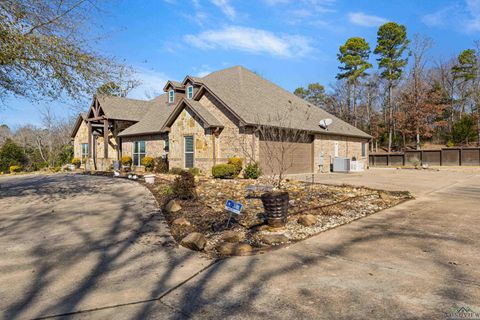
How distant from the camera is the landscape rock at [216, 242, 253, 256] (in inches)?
211

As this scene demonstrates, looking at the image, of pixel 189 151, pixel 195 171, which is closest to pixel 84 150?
pixel 189 151

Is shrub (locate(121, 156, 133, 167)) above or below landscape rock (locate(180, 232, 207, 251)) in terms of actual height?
above

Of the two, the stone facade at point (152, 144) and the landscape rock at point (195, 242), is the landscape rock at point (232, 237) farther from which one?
the stone facade at point (152, 144)

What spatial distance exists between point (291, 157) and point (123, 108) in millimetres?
15159

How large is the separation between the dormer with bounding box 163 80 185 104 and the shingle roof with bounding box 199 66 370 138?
2133 mm

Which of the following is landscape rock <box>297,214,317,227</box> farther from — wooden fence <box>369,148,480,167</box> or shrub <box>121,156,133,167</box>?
wooden fence <box>369,148,480,167</box>

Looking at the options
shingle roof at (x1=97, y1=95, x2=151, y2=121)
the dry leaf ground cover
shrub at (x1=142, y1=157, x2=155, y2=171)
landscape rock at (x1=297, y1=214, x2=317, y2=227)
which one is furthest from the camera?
shingle roof at (x1=97, y1=95, x2=151, y2=121)

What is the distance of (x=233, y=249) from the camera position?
543 centimetres

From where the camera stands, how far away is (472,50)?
4450 cm

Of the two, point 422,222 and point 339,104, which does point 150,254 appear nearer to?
point 422,222

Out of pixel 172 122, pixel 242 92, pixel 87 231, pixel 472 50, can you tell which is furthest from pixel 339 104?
pixel 87 231

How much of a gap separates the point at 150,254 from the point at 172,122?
51.1 ft

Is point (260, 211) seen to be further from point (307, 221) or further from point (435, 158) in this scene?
point (435, 158)

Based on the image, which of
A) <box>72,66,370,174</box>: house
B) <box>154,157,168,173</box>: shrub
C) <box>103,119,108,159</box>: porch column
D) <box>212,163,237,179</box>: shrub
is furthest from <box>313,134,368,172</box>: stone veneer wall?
<box>103,119,108,159</box>: porch column
